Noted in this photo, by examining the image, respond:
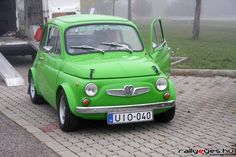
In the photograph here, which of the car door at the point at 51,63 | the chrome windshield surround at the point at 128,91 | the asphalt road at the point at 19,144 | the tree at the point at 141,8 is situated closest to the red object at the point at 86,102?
the chrome windshield surround at the point at 128,91

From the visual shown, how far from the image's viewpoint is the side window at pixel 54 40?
26.0 feet

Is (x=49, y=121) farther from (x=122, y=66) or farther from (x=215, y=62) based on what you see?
(x=215, y=62)

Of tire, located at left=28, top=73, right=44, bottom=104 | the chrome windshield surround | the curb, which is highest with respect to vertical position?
the chrome windshield surround

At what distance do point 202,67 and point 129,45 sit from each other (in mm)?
5479

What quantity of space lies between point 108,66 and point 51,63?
4.29 ft

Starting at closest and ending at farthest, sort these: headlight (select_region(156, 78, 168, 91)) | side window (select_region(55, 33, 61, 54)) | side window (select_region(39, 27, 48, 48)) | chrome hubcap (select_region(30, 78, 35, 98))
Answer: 1. headlight (select_region(156, 78, 168, 91))
2. side window (select_region(55, 33, 61, 54))
3. side window (select_region(39, 27, 48, 48))
4. chrome hubcap (select_region(30, 78, 35, 98))

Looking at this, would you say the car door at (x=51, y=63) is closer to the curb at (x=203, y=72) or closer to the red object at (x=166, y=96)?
the red object at (x=166, y=96)

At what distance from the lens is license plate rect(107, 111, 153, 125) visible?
679 cm

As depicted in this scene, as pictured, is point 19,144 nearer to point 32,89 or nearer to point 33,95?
point 33,95

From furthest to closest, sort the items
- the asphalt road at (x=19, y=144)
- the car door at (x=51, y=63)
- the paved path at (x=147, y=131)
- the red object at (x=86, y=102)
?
the car door at (x=51, y=63) → the red object at (x=86, y=102) → the paved path at (x=147, y=131) → the asphalt road at (x=19, y=144)

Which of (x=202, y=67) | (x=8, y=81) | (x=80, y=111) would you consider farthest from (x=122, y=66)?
(x=202, y=67)

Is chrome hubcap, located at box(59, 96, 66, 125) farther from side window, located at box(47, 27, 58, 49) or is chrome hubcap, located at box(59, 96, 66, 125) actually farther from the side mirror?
side window, located at box(47, 27, 58, 49)

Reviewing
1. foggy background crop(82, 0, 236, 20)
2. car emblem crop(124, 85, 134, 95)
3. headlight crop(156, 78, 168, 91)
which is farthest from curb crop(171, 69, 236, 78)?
foggy background crop(82, 0, 236, 20)

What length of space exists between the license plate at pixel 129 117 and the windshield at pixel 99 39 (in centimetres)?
129
